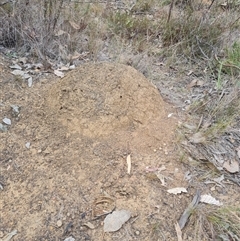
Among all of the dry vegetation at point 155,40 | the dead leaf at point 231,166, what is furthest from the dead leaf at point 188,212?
the dry vegetation at point 155,40

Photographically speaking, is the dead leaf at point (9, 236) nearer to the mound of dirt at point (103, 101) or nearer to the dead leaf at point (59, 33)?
the mound of dirt at point (103, 101)

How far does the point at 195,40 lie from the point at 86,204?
1.89 m

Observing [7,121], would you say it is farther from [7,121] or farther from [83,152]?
[83,152]

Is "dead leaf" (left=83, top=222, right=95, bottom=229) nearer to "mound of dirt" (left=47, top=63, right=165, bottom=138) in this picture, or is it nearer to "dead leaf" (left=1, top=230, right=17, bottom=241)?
"dead leaf" (left=1, top=230, right=17, bottom=241)

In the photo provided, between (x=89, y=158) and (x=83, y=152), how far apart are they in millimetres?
49

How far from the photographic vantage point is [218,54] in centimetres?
286

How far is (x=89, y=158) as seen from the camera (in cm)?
176

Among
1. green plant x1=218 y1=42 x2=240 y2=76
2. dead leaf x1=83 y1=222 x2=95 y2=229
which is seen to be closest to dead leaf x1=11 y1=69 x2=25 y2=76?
dead leaf x1=83 y1=222 x2=95 y2=229

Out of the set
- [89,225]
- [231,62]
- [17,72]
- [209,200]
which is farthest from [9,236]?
[231,62]

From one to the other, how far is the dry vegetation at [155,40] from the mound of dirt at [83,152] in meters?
0.33

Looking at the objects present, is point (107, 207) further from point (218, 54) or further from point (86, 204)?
point (218, 54)

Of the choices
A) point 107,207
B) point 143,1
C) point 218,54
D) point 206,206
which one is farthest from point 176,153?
point 143,1

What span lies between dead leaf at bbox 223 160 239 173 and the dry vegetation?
0.08 meters

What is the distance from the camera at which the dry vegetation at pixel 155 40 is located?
215 centimetres
